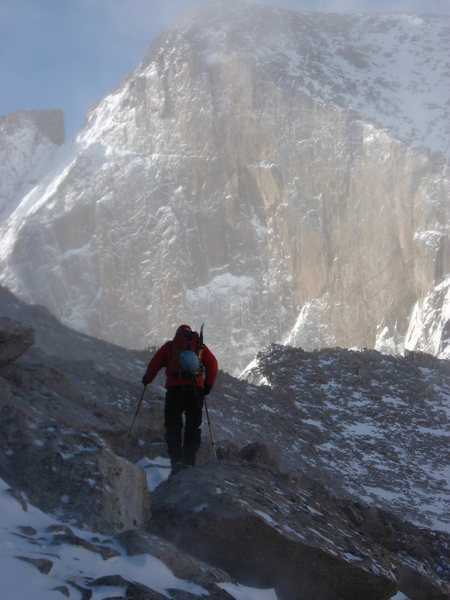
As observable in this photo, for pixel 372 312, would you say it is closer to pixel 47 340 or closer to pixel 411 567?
pixel 47 340

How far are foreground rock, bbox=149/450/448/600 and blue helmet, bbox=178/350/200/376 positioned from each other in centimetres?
83

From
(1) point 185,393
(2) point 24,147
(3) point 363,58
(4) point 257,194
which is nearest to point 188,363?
(1) point 185,393

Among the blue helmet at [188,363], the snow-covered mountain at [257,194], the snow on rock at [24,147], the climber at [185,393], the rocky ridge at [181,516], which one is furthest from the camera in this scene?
the snow on rock at [24,147]

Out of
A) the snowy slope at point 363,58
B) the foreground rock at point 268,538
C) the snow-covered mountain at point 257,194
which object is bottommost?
the foreground rock at point 268,538

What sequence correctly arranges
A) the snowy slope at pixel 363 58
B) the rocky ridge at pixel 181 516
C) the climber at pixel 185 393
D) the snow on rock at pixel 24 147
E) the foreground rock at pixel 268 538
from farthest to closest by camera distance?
the snow on rock at pixel 24 147, the snowy slope at pixel 363 58, the climber at pixel 185 393, the foreground rock at pixel 268 538, the rocky ridge at pixel 181 516

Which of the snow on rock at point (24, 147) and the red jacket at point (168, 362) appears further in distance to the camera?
the snow on rock at point (24, 147)

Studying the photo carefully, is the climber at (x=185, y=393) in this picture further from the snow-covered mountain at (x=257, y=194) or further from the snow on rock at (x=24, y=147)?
the snow on rock at (x=24, y=147)

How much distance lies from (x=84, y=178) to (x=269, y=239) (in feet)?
56.5

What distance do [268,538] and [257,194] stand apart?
181ft

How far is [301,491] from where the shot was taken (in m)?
6.36

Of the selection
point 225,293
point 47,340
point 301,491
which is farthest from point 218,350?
point 301,491

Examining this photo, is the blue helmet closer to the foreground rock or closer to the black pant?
the black pant

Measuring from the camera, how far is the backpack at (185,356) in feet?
21.2

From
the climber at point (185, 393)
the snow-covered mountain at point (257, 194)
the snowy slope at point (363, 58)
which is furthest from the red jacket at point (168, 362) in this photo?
the snowy slope at point (363, 58)
